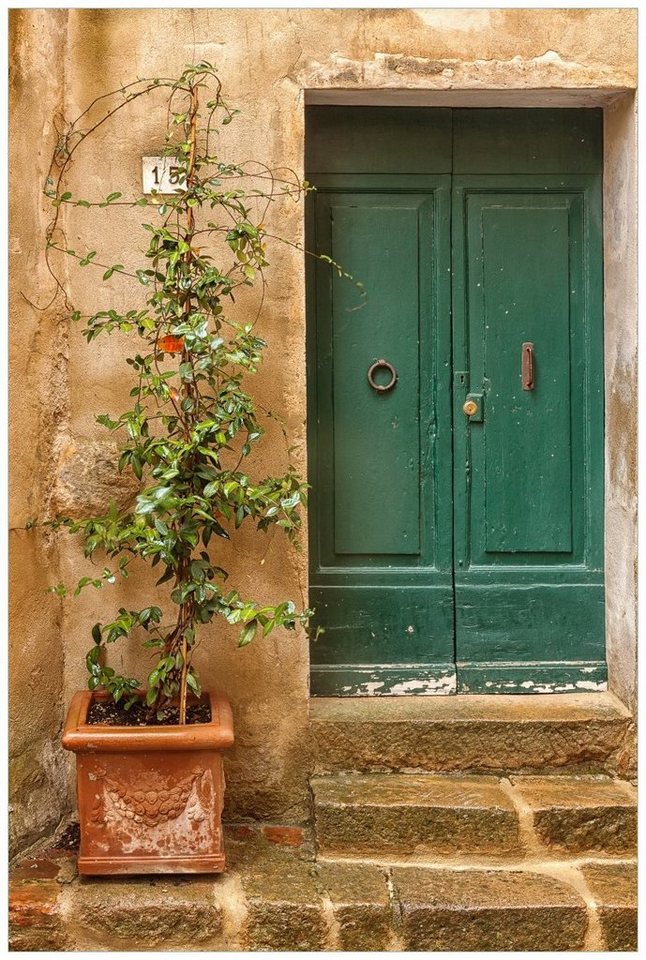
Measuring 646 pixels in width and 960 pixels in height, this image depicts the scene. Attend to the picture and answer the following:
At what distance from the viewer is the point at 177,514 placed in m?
3.32

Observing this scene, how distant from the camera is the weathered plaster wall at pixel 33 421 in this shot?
3.59 meters

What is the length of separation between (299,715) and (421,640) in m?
0.58

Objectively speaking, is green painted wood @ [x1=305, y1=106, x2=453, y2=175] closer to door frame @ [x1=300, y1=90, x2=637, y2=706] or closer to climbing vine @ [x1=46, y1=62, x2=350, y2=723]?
door frame @ [x1=300, y1=90, x2=637, y2=706]

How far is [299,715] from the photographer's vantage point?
3.83m

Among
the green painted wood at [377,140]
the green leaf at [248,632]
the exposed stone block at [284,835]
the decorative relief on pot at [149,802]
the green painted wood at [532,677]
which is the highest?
the green painted wood at [377,140]

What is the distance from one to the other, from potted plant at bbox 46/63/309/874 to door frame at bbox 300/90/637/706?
0.52m

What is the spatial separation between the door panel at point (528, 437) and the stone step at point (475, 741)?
0.90 ft

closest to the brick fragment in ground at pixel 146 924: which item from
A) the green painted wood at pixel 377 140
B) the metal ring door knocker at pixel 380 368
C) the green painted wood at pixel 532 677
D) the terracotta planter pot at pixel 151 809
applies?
the terracotta planter pot at pixel 151 809

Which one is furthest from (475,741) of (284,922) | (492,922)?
(284,922)

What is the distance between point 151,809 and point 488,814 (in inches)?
43.1

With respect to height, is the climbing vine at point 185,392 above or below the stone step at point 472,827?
above

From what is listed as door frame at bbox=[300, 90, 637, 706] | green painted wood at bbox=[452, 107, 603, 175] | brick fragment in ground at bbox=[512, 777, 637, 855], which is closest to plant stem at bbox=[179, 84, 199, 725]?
door frame at bbox=[300, 90, 637, 706]

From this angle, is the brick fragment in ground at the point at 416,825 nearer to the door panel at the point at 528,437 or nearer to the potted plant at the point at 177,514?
the potted plant at the point at 177,514

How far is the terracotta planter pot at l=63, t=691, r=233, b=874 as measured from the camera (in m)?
3.38
